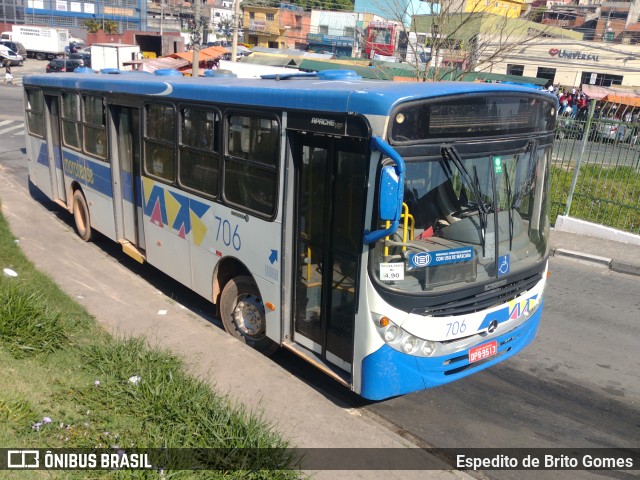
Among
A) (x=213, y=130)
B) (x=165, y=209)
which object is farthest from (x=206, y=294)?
(x=213, y=130)

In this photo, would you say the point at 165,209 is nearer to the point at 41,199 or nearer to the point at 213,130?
the point at 213,130

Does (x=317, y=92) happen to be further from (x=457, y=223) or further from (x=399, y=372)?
(x=399, y=372)

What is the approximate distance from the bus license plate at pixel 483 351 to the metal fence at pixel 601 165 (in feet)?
24.7

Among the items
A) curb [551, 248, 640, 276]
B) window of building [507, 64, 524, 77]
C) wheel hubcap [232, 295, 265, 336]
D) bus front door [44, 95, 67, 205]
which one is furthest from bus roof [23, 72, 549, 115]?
window of building [507, 64, 524, 77]

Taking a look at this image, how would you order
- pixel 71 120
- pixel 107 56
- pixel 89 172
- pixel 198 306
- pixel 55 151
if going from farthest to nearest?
pixel 107 56, pixel 55 151, pixel 71 120, pixel 89 172, pixel 198 306

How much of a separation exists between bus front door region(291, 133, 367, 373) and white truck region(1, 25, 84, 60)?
64.0 meters

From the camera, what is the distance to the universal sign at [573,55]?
44181 mm

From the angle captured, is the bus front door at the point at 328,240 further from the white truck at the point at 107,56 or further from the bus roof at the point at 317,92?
the white truck at the point at 107,56

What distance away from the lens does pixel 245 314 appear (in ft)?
22.3

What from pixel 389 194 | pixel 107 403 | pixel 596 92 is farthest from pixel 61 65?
pixel 389 194

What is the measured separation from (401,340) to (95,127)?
275 inches

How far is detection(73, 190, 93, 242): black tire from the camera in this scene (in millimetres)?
10828

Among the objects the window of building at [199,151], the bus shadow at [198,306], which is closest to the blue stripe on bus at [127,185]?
the bus shadow at [198,306]

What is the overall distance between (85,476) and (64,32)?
218 feet
